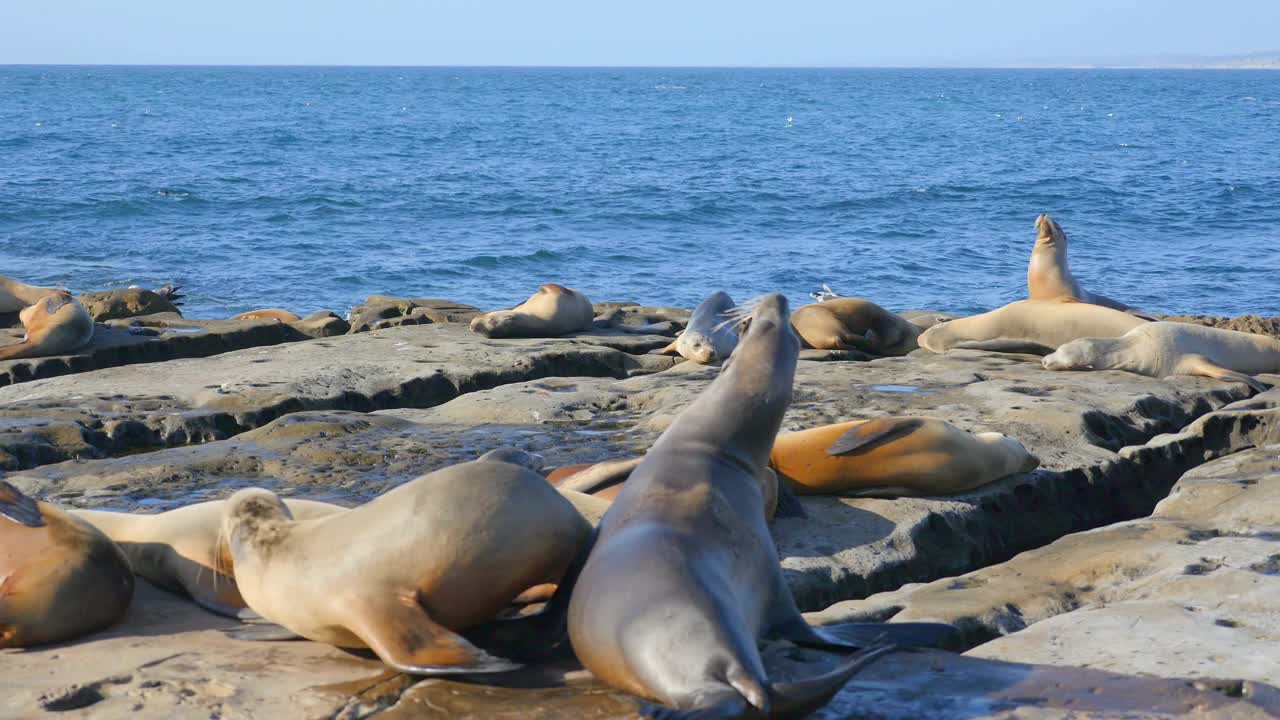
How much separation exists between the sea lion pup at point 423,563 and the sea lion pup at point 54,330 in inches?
257

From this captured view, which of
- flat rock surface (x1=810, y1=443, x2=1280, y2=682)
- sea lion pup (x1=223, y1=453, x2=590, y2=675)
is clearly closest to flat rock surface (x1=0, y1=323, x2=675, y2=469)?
sea lion pup (x1=223, y1=453, x2=590, y2=675)

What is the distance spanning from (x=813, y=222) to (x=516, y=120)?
40291 mm

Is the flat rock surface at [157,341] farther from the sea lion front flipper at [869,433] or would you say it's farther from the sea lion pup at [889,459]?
the sea lion front flipper at [869,433]

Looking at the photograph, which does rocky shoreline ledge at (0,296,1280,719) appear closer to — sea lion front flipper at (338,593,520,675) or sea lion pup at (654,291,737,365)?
sea lion front flipper at (338,593,520,675)

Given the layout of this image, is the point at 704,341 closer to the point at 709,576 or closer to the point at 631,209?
the point at 709,576

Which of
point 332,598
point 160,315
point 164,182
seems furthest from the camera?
point 164,182

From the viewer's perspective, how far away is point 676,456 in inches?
161

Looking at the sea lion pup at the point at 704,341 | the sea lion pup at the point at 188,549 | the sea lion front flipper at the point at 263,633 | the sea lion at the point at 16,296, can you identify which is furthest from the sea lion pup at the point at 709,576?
the sea lion at the point at 16,296

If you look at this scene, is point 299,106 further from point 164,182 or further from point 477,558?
point 477,558

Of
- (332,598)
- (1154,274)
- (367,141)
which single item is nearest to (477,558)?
(332,598)

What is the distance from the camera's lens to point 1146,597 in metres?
4.42

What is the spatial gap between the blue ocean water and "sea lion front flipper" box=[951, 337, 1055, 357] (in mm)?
8982

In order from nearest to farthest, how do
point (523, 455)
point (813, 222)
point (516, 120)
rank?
1. point (523, 455)
2. point (813, 222)
3. point (516, 120)

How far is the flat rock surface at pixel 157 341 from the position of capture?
31.2 ft
